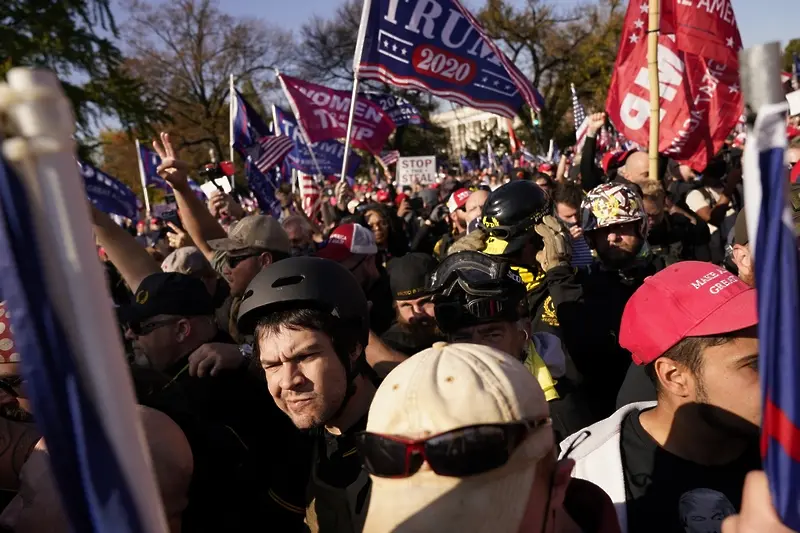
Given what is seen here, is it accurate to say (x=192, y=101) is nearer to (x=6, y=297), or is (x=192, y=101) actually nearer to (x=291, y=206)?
(x=291, y=206)

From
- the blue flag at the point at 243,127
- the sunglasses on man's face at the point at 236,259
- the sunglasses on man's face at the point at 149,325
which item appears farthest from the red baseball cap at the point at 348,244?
the blue flag at the point at 243,127

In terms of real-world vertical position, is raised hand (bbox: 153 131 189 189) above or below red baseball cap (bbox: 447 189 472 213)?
above

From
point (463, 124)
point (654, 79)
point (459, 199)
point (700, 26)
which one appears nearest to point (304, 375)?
point (654, 79)

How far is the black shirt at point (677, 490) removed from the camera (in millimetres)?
2080

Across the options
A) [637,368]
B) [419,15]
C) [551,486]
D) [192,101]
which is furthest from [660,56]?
[192,101]

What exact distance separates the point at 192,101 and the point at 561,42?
79.6 ft

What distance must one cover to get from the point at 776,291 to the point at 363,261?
4.62 meters

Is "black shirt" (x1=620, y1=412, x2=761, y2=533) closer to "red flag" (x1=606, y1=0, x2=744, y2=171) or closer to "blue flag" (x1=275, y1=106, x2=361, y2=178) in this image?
"red flag" (x1=606, y1=0, x2=744, y2=171)

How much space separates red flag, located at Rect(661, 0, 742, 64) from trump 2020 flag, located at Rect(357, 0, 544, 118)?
2.07 metres

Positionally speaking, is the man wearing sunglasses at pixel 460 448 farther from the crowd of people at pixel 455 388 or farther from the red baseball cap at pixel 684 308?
the red baseball cap at pixel 684 308

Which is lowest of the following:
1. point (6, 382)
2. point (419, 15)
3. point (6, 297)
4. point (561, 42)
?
point (6, 382)

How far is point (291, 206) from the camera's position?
13031 mm

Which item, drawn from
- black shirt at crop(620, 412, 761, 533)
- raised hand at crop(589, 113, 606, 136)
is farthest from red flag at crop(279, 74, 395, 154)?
black shirt at crop(620, 412, 761, 533)

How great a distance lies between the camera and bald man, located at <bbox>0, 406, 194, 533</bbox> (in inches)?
62.9
